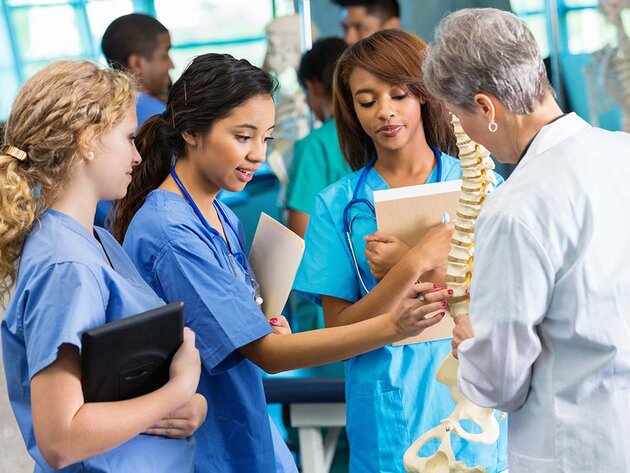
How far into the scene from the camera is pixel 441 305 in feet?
5.01

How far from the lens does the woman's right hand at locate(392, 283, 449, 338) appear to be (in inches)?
59.9

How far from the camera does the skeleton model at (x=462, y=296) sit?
1.53m

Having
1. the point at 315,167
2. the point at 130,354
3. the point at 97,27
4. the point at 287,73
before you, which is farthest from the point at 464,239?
the point at 97,27

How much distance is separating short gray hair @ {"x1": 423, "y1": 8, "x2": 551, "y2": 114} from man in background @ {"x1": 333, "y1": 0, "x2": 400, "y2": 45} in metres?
2.70

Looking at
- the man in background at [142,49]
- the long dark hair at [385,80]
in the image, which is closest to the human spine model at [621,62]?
the man in background at [142,49]

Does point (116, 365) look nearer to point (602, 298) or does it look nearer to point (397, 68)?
point (602, 298)

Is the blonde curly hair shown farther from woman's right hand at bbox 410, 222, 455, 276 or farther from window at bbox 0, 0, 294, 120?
window at bbox 0, 0, 294, 120

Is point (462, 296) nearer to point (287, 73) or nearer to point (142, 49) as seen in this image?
point (142, 49)

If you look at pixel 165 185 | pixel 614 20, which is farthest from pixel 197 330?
pixel 614 20

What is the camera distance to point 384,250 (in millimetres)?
1670

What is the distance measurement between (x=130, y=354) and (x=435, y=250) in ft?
1.95

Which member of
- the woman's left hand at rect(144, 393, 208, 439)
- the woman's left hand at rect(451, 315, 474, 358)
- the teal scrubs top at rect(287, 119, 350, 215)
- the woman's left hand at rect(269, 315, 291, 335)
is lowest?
the teal scrubs top at rect(287, 119, 350, 215)

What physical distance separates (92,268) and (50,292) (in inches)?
2.6

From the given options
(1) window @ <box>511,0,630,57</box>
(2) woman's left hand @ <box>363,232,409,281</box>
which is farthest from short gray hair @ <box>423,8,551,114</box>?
(1) window @ <box>511,0,630,57</box>
